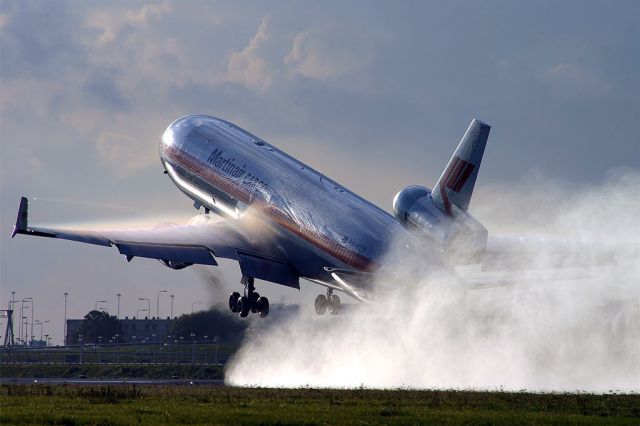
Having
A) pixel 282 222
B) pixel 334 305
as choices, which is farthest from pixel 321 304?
pixel 282 222

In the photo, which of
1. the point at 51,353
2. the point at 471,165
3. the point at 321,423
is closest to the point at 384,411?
the point at 321,423

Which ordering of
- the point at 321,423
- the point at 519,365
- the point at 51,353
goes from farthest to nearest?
the point at 51,353, the point at 519,365, the point at 321,423

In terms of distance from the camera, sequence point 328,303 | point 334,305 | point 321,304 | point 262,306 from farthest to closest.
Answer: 1. point 321,304
2. point 328,303
3. point 334,305
4. point 262,306

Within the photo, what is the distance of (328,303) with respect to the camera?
75.6 m

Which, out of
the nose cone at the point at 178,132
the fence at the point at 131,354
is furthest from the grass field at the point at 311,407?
the fence at the point at 131,354

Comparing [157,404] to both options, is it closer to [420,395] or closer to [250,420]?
[250,420]

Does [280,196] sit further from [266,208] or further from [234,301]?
[234,301]

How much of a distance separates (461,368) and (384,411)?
18.4m

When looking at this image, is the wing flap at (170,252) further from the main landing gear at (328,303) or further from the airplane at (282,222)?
the main landing gear at (328,303)

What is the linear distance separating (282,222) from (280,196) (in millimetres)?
1597

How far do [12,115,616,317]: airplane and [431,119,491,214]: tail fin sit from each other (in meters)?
0.05

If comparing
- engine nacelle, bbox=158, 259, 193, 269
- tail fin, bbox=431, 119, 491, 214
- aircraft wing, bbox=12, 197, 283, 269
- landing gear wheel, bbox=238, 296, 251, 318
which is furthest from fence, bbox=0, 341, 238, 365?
tail fin, bbox=431, 119, 491, 214

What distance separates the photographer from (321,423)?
127ft

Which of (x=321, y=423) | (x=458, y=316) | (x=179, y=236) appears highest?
(x=179, y=236)
